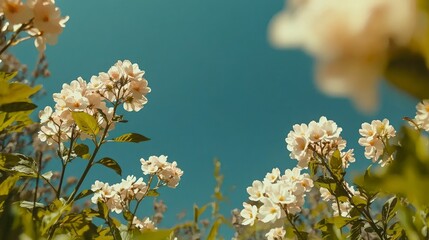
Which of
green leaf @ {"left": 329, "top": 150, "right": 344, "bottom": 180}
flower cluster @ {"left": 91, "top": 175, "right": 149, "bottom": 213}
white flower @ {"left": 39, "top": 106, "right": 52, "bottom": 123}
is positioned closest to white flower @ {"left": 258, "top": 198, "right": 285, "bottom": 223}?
green leaf @ {"left": 329, "top": 150, "right": 344, "bottom": 180}

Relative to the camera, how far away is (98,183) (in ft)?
9.54

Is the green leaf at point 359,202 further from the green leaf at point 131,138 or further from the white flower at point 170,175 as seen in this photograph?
the white flower at point 170,175

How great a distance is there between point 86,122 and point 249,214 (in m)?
1.00

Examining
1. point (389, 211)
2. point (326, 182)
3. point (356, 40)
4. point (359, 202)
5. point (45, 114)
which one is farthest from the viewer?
point (45, 114)

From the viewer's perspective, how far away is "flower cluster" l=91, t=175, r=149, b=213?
2875 millimetres

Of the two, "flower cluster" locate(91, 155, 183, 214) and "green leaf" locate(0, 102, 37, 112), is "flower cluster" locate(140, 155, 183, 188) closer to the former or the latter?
"flower cluster" locate(91, 155, 183, 214)

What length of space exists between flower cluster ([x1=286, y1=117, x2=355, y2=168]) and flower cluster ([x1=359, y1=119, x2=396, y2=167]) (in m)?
0.26

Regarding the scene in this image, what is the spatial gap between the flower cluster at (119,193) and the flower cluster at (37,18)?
165 cm

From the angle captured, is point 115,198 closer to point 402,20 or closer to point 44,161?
point 402,20

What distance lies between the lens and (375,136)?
108 inches

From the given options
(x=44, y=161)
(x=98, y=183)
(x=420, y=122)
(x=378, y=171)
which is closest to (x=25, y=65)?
(x=44, y=161)

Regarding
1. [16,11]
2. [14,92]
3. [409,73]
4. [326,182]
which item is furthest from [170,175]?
[409,73]

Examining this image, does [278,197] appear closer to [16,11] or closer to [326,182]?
[326,182]

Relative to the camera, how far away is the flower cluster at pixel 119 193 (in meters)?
2.88
